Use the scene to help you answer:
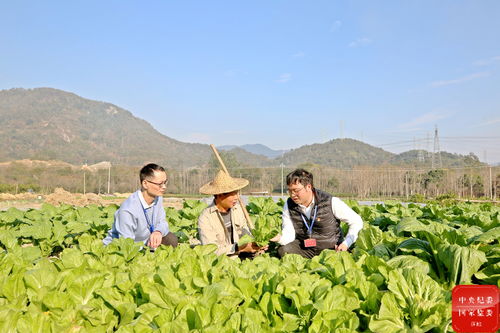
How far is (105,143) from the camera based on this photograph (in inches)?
4658

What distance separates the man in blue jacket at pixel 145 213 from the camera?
4250mm

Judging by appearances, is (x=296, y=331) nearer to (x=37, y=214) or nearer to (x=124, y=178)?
(x=37, y=214)

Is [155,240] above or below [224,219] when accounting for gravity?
below

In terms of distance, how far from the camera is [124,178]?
3656cm

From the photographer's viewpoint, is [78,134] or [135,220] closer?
[135,220]

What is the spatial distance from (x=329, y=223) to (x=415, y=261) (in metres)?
2.11

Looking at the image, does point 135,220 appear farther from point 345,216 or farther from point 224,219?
point 345,216

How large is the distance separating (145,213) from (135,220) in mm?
140

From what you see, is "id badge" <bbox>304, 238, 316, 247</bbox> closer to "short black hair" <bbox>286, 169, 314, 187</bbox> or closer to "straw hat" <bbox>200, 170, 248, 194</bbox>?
Result: "short black hair" <bbox>286, 169, 314, 187</bbox>

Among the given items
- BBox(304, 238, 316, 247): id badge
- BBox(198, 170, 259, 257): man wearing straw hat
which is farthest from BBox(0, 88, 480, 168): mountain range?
BBox(198, 170, 259, 257): man wearing straw hat

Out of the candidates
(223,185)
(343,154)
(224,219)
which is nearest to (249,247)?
(224,219)

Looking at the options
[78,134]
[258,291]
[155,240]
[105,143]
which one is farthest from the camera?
[78,134]

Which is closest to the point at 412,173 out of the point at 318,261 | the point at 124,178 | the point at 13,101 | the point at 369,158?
the point at 124,178

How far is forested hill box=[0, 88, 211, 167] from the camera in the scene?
9331cm
